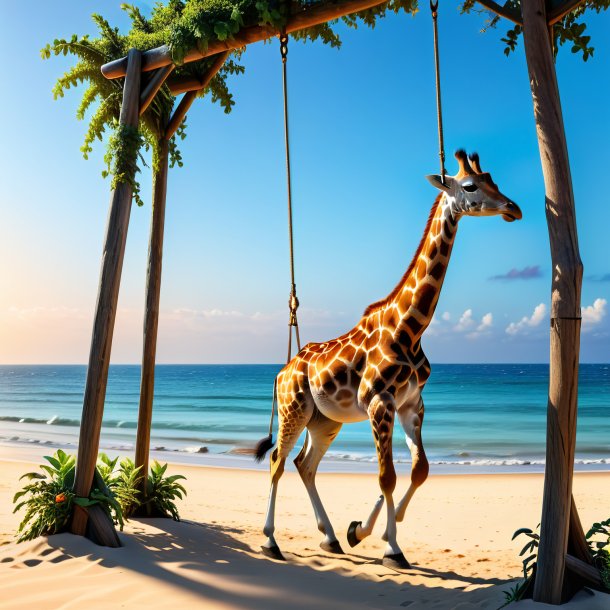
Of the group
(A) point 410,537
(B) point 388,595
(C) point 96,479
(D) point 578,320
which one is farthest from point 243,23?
(A) point 410,537

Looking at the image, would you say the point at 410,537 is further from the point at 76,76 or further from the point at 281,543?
the point at 76,76

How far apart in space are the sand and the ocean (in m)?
1.02

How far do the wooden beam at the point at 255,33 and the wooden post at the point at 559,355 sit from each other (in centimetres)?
208

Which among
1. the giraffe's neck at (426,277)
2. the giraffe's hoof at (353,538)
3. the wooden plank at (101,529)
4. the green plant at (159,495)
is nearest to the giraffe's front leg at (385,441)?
the giraffe's hoof at (353,538)

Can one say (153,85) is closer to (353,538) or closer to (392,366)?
(392,366)

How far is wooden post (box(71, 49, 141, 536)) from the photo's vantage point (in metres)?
5.47

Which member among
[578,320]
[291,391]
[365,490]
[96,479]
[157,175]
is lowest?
[365,490]

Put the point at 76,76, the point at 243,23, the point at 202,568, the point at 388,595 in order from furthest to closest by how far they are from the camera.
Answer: the point at 76,76 < the point at 243,23 < the point at 202,568 < the point at 388,595

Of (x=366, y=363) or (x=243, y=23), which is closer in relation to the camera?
(x=366, y=363)

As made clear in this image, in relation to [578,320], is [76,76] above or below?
above

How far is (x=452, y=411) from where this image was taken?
125 feet

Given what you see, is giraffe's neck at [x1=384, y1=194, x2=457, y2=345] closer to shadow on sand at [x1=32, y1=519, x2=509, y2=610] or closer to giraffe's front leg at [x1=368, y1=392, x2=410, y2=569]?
giraffe's front leg at [x1=368, y1=392, x2=410, y2=569]

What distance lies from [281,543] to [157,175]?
153 inches

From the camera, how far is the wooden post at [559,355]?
3553 millimetres
